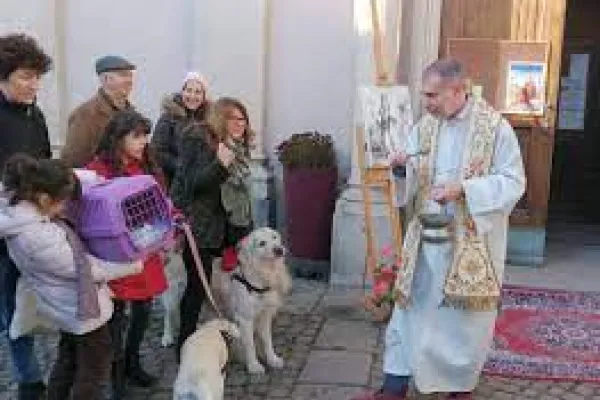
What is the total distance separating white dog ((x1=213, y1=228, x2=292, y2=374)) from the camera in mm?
5070

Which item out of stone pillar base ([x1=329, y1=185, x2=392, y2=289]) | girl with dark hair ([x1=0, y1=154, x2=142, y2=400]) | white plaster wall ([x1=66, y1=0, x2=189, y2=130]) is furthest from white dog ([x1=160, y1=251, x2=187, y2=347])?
white plaster wall ([x1=66, y1=0, x2=189, y2=130])

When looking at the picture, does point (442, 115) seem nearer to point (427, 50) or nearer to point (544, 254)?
point (427, 50)

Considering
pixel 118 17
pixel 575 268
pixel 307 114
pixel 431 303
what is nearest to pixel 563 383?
pixel 431 303

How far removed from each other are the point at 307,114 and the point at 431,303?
10.5 ft

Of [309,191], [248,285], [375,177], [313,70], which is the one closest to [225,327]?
[248,285]

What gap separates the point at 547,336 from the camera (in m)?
5.96

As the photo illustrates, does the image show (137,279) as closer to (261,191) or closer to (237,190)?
(237,190)

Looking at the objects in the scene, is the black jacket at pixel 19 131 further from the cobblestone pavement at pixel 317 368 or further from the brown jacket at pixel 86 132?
the cobblestone pavement at pixel 317 368

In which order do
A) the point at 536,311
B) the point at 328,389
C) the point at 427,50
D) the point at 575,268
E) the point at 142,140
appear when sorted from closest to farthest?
the point at 142,140
the point at 328,389
the point at 536,311
the point at 427,50
the point at 575,268

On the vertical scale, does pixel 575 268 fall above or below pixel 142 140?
below

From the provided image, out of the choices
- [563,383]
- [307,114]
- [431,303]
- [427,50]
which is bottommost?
[563,383]

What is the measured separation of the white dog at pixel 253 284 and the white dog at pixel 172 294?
290mm

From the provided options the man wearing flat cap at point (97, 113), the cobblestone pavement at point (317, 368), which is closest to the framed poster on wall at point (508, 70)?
the cobblestone pavement at point (317, 368)

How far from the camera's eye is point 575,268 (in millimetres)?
7703
